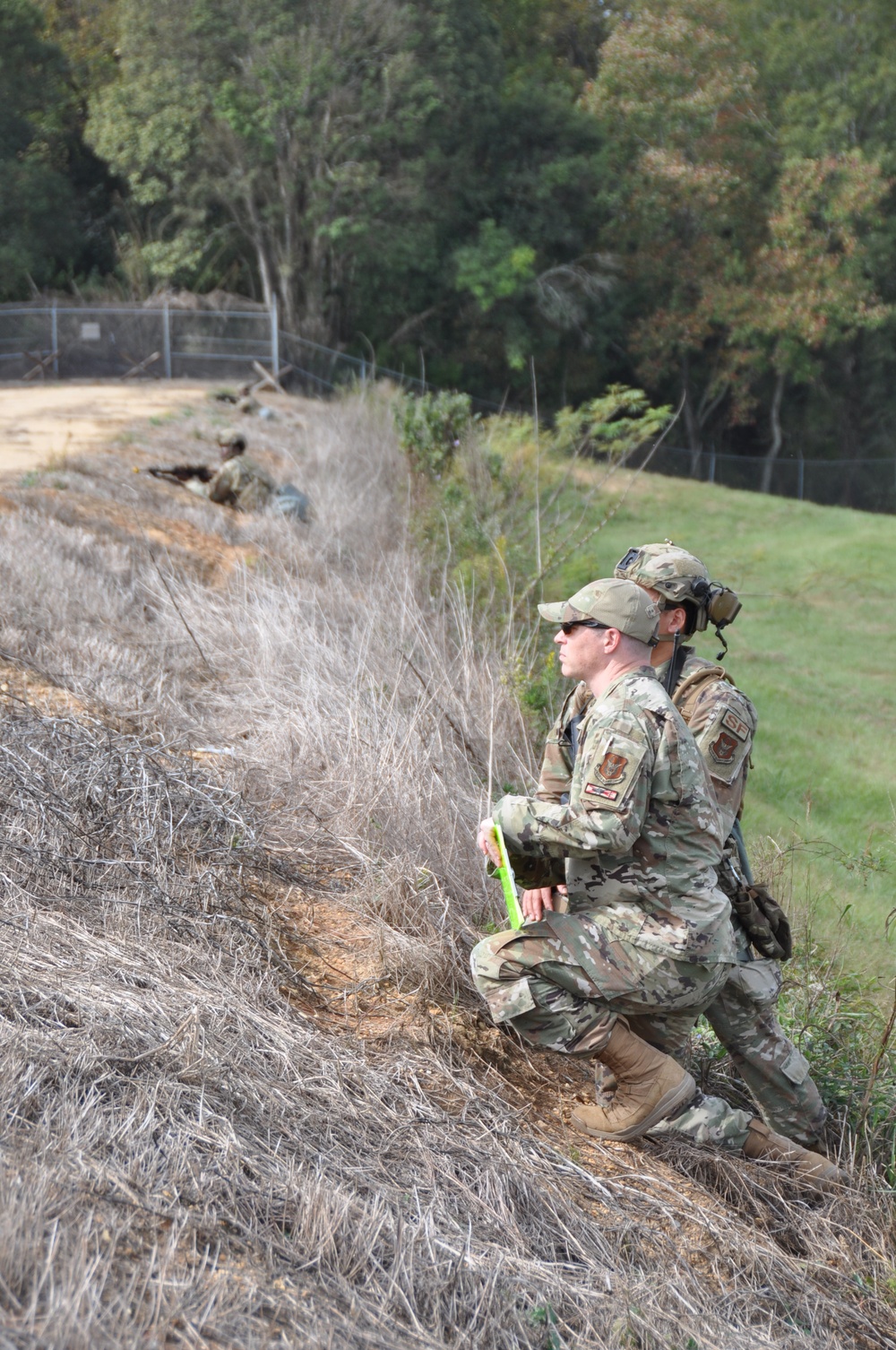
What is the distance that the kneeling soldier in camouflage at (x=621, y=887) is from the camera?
316cm

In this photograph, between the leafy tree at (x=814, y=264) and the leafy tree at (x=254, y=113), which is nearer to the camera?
the leafy tree at (x=254, y=113)

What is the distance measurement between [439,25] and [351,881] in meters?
24.5

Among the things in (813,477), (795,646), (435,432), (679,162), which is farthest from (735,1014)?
(813,477)

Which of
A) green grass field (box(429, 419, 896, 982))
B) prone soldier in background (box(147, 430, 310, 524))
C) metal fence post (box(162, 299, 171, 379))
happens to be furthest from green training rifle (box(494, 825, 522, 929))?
metal fence post (box(162, 299, 171, 379))

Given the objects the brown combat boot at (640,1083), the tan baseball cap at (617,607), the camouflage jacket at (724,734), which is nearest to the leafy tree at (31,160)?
the camouflage jacket at (724,734)

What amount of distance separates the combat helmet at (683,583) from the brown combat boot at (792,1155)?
1.53 metres

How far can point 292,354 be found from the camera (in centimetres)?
2323

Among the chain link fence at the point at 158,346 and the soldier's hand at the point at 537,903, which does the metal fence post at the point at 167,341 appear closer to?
the chain link fence at the point at 158,346

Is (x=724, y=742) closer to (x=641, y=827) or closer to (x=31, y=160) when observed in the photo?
(x=641, y=827)

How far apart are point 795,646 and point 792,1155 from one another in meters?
9.19

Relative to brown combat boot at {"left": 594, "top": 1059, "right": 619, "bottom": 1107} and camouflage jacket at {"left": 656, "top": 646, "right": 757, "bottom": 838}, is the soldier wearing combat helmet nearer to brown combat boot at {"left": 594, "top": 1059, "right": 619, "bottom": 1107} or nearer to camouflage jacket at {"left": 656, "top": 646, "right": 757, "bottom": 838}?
camouflage jacket at {"left": 656, "top": 646, "right": 757, "bottom": 838}

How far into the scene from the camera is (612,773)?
10.2 feet

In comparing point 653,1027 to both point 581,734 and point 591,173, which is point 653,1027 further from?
point 591,173

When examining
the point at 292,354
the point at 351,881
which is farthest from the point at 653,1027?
the point at 292,354
